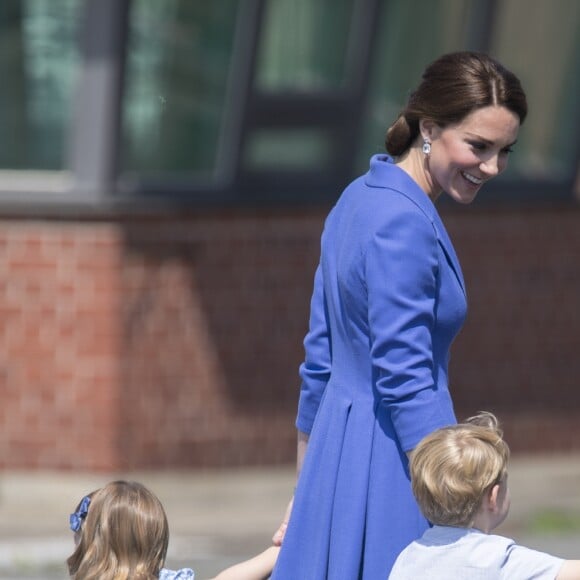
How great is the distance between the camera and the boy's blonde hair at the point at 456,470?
320cm

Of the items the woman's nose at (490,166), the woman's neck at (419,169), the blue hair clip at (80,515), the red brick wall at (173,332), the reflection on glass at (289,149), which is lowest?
the red brick wall at (173,332)

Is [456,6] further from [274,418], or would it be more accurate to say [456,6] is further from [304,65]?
[274,418]


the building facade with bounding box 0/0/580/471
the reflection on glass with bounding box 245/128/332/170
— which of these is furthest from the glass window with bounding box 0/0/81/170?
the reflection on glass with bounding box 245/128/332/170

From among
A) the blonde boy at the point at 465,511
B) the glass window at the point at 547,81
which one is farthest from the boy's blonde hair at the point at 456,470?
the glass window at the point at 547,81

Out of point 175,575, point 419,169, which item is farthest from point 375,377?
point 175,575

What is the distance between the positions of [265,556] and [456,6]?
6110 millimetres

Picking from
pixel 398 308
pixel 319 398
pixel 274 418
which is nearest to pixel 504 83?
pixel 398 308

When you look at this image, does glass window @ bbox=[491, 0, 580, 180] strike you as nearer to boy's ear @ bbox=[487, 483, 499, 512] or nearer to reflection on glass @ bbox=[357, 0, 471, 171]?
reflection on glass @ bbox=[357, 0, 471, 171]

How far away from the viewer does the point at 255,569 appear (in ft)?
12.0

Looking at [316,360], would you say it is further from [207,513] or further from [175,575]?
[207,513]

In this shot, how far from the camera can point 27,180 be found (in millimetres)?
8273

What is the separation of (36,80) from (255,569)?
17.0 feet

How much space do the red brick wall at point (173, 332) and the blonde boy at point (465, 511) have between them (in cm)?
513

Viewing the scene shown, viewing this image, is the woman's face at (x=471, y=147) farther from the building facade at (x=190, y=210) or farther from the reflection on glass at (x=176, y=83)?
the reflection on glass at (x=176, y=83)
